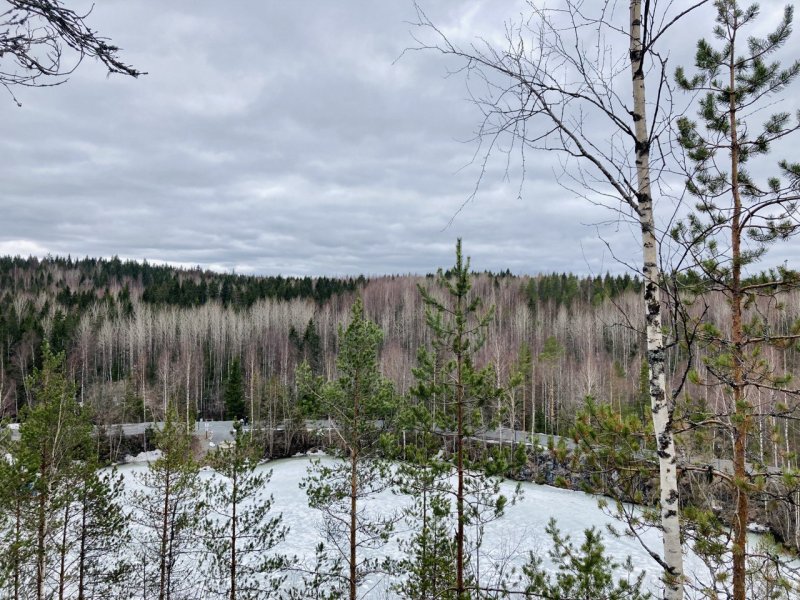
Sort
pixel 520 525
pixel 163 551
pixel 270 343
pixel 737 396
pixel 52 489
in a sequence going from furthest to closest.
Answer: pixel 270 343, pixel 520 525, pixel 163 551, pixel 52 489, pixel 737 396

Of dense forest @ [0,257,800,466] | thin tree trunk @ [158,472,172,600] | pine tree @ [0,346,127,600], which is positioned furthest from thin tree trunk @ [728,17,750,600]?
dense forest @ [0,257,800,466]

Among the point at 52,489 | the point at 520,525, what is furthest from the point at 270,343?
the point at 52,489

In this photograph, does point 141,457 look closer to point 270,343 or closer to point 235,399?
point 235,399

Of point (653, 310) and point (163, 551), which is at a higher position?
point (653, 310)

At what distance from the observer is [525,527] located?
17203mm

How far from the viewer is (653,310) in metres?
2.92

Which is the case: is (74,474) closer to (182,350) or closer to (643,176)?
(643,176)

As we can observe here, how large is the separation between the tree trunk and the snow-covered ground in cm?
1065

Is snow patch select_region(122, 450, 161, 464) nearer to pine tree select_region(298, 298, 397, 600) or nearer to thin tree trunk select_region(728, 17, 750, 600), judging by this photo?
pine tree select_region(298, 298, 397, 600)

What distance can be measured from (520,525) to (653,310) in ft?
57.0

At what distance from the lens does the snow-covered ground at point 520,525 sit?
1457 centimetres

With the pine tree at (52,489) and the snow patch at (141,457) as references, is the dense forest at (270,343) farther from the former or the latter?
the pine tree at (52,489)

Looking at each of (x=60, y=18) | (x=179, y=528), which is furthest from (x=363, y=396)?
(x=60, y=18)

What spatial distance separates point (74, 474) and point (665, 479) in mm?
10287
